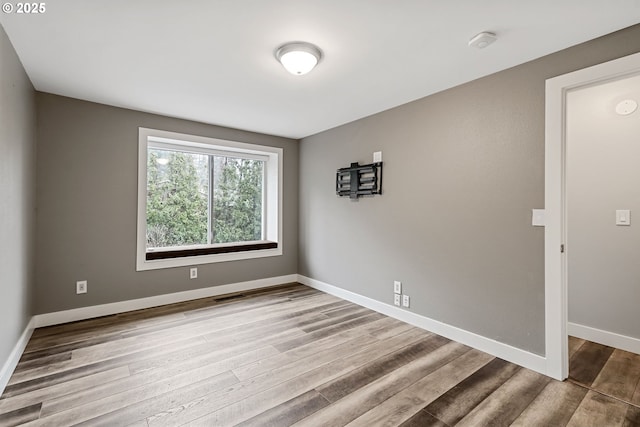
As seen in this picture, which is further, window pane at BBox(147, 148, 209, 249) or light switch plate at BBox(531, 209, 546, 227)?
window pane at BBox(147, 148, 209, 249)

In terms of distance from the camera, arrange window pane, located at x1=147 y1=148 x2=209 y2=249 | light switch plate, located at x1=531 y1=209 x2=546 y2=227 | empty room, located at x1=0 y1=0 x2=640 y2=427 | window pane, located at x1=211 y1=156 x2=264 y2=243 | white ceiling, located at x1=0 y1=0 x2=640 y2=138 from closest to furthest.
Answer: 1. white ceiling, located at x1=0 y1=0 x2=640 y2=138
2. empty room, located at x1=0 y1=0 x2=640 y2=427
3. light switch plate, located at x1=531 y1=209 x2=546 y2=227
4. window pane, located at x1=147 y1=148 x2=209 y2=249
5. window pane, located at x1=211 y1=156 x2=264 y2=243

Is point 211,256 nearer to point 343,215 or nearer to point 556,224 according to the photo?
point 343,215

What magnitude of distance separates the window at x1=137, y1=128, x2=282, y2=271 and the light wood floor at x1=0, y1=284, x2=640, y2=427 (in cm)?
106

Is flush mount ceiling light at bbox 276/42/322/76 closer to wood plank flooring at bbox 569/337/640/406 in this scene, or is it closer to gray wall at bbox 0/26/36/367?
gray wall at bbox 0/26/36/367

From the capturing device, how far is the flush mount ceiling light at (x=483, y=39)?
1.86 meters

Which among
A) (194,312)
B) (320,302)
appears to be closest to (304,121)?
(320,302)

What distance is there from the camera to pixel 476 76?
8.06 feet

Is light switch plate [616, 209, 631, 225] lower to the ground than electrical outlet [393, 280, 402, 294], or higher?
higher

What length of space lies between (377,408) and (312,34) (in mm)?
2317

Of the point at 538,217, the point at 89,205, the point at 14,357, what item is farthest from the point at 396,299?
the point at 89,205

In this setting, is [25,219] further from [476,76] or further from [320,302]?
[476,76]

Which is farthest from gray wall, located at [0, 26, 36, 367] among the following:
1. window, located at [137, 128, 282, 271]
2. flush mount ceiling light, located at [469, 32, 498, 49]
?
flush mount ceiling light, located at [469, 32, 498, 49]

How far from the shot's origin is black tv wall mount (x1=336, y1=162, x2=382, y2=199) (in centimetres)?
338

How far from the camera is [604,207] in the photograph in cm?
263
